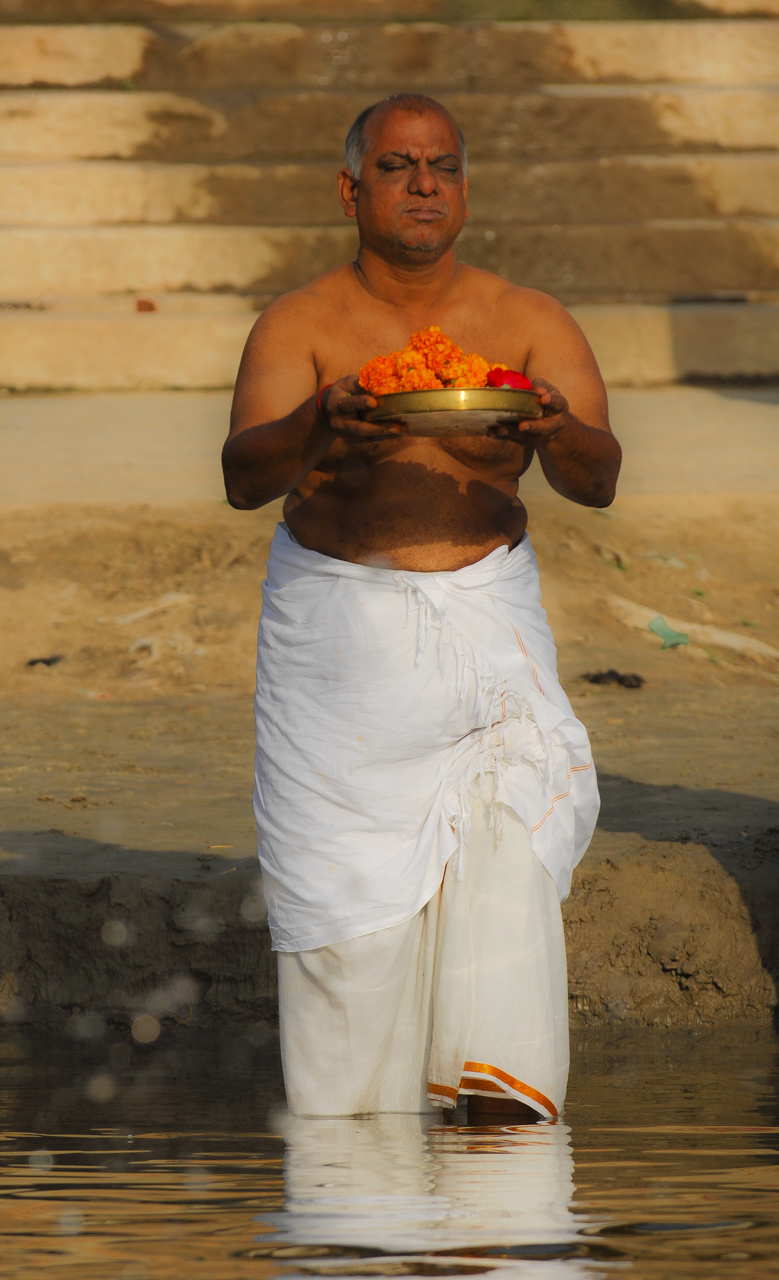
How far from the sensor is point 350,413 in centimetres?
270

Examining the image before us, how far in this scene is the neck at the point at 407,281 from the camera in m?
3.11

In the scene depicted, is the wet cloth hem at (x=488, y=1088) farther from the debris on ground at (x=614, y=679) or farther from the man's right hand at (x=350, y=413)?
the debris on ground at (x=614, y=679)

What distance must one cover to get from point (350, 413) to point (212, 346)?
10377mm

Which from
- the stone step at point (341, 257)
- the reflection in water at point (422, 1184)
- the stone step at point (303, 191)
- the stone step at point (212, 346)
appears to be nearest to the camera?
the reflection in water at point (422, 1184)

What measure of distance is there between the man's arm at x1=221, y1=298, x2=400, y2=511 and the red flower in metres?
0.19

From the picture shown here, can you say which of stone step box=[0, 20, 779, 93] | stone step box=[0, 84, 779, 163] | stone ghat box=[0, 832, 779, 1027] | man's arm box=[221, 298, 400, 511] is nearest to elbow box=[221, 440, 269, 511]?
man's arm box=[221, 298, 400, 511]

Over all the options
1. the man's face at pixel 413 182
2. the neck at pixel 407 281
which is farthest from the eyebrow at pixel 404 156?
the neck at pixel 407 281

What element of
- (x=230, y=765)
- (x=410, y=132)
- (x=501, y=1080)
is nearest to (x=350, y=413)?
(x=410, y=132)

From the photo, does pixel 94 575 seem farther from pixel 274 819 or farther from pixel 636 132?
pixel 636 132

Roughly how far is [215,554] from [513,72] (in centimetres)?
790

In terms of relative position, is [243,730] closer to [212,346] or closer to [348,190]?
[348,190]

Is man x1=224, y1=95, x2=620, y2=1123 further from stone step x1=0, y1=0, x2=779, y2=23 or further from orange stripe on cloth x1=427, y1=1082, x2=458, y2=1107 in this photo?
stone step x1=0, y1=0, x2=779, y2=23

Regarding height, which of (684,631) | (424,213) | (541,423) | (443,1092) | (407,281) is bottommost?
(443,1092)

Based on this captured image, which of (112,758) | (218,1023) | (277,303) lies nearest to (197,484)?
(112,758)
